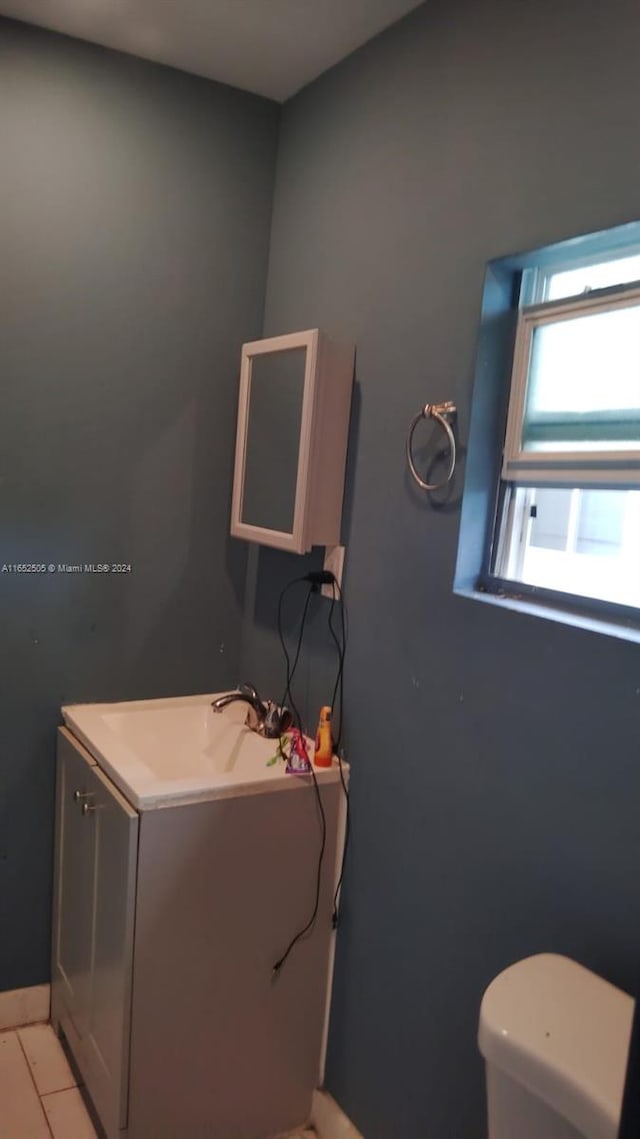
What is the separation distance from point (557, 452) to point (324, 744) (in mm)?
843

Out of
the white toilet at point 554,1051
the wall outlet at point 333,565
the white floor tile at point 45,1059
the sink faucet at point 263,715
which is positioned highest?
the wall outlet at point 333,565

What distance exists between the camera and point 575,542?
147 cm

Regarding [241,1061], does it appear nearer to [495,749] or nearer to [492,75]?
[495,749]

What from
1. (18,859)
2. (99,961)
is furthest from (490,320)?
(18,859)

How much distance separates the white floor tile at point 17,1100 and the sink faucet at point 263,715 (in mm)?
1017

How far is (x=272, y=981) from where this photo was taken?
1824 millimetres

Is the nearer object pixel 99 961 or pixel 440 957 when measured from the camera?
pixel 440 957

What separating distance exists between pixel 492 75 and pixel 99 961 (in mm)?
2008

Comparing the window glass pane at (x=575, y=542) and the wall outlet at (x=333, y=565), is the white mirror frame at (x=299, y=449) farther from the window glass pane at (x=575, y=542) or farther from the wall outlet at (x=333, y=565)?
the window glass pane at (x=575, y=542)

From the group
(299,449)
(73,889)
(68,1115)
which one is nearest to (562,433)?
(299,449)

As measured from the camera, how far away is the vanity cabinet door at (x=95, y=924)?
1646 mm

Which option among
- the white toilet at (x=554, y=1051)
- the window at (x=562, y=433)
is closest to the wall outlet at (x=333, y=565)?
the window at (x=562, y=433)

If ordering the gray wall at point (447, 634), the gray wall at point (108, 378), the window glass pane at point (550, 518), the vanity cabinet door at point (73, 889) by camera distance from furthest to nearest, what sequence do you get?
the gray wall at point (108, 378), the vanity cabinet door at point (73, 889), the window glass pane at point (550, 518), the gray wall at point (447, 634)

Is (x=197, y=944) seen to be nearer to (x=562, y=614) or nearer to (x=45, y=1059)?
(x=45, y=1059)
